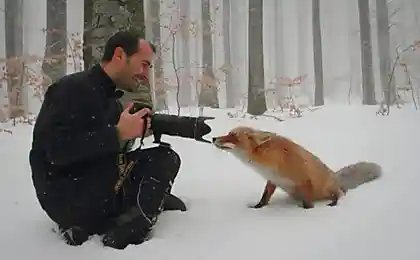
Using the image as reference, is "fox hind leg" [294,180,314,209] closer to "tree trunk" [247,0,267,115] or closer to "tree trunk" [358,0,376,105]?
"tree trunk" [247,0,267,115]

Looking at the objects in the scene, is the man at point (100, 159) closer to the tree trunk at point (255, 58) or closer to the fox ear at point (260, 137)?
the fox ear at point (260, 137)

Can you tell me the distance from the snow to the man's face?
0.92m

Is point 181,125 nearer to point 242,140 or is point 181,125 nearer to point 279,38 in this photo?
point 242,140

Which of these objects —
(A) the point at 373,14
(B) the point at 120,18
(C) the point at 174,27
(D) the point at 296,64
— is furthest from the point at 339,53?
(B) the point at 120,18

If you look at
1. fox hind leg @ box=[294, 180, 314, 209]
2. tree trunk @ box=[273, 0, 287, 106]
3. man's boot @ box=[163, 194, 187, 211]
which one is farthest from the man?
tree trunk @ box=[273, 0, 287, 106]

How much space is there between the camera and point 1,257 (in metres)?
2.24

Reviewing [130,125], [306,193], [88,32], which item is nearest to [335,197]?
[306,193]

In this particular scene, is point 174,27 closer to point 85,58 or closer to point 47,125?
point 85,58

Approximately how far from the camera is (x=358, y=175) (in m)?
3.42

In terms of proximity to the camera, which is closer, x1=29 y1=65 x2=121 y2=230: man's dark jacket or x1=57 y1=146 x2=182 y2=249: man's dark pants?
x1=29 y1=65 x2=121 y2=230: man's dark jacket

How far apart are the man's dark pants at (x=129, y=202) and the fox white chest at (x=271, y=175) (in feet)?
2.34

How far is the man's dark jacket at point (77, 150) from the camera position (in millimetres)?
2117

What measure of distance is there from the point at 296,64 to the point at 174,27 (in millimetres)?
32732

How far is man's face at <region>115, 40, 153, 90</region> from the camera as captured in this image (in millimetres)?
2322
